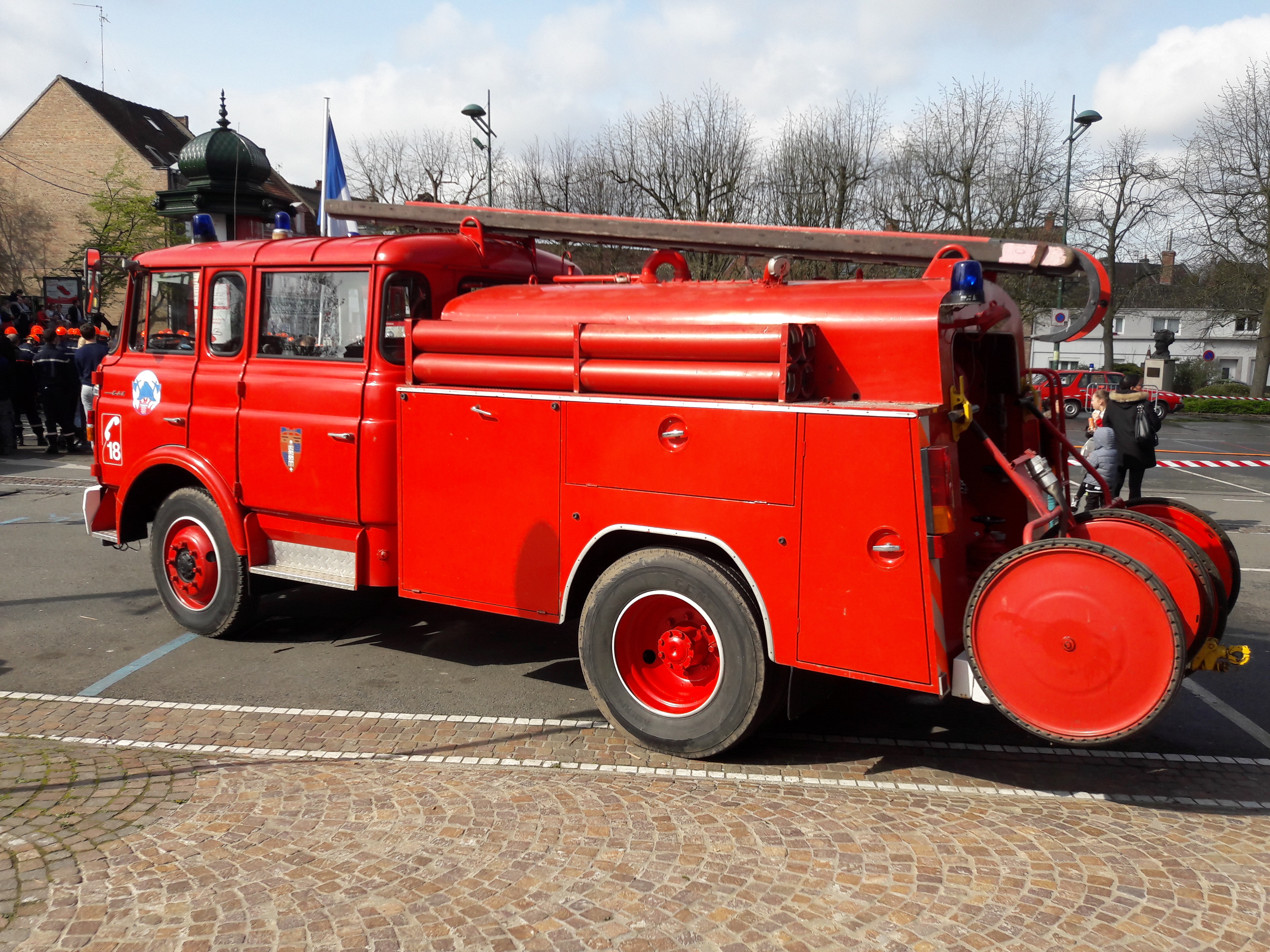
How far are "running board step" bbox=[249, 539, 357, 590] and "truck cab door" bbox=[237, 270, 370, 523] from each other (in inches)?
8.6

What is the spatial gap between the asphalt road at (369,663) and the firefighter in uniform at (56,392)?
337 inches

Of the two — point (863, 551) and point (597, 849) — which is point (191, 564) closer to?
point (597, 849)

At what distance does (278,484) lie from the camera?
611 cm

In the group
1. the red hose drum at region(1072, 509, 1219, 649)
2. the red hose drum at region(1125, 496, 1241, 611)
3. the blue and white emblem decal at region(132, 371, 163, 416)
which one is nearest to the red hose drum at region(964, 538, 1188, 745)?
the red hose drum at region(1072, 509, 1219, 649)

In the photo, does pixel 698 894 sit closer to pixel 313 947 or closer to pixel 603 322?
pixel 313 947

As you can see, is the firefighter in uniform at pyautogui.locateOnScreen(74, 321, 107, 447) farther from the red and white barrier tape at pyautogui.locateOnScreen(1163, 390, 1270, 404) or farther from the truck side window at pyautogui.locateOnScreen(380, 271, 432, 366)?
the red and white barrier tape at pyautogui.locateOnScreen(1163, 390, 1270, 404)

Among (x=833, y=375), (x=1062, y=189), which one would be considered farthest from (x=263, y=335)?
(x=1062, y=189)

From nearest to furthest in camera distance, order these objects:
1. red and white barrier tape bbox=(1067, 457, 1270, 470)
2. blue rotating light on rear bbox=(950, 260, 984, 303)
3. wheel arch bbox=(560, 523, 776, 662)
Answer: blue rotating light on rear bbox=(950, 260, 984, 303)
wheel arch bbox=(560, 523, 776, 662)
red and white barrier tape bbox=(1067, 457, 1270, 470)

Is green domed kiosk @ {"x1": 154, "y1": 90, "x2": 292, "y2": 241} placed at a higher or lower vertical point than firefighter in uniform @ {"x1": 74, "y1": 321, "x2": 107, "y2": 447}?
higher

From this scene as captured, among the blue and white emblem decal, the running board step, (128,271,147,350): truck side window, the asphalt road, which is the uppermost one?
(128,271,147,350): truck side window

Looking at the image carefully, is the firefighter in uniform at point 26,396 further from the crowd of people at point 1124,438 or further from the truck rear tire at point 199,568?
the crowd of people at point 1124,438

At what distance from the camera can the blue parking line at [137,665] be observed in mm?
5844

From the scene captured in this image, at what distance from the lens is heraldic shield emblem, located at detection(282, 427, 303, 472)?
5957 millimetres

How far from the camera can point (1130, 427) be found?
10758mm
